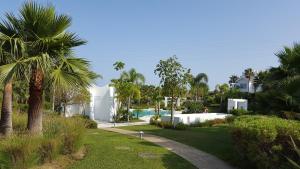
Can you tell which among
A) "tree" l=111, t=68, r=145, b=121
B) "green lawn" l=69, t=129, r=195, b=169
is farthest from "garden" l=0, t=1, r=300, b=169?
"tree" l=111, t=68, r=145, b=121

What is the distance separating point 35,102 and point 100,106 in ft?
78.9

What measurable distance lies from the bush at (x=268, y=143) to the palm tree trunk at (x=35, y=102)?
6208mm

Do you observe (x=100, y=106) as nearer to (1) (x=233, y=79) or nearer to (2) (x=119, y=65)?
(2) (x=119, y=65)

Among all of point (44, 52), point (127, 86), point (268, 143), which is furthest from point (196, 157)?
point (127, 86)

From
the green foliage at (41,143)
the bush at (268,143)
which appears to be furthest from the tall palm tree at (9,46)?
the bush at (268,143)

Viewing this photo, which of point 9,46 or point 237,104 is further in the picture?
point 237,104

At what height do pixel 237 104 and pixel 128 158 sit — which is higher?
pixel 237 104

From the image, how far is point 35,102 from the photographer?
33.5 ft

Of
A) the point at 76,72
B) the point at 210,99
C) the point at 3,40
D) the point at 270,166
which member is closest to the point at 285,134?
the point at 270,166

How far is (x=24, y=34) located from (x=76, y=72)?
1.99 metres

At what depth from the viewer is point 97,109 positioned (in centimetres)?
3441

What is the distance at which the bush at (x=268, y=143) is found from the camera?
8.04 m

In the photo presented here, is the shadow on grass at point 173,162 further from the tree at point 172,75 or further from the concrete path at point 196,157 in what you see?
the tree at point 172,75

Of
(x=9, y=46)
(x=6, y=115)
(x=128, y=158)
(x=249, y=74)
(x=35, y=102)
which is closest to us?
(x=9, y=46)
